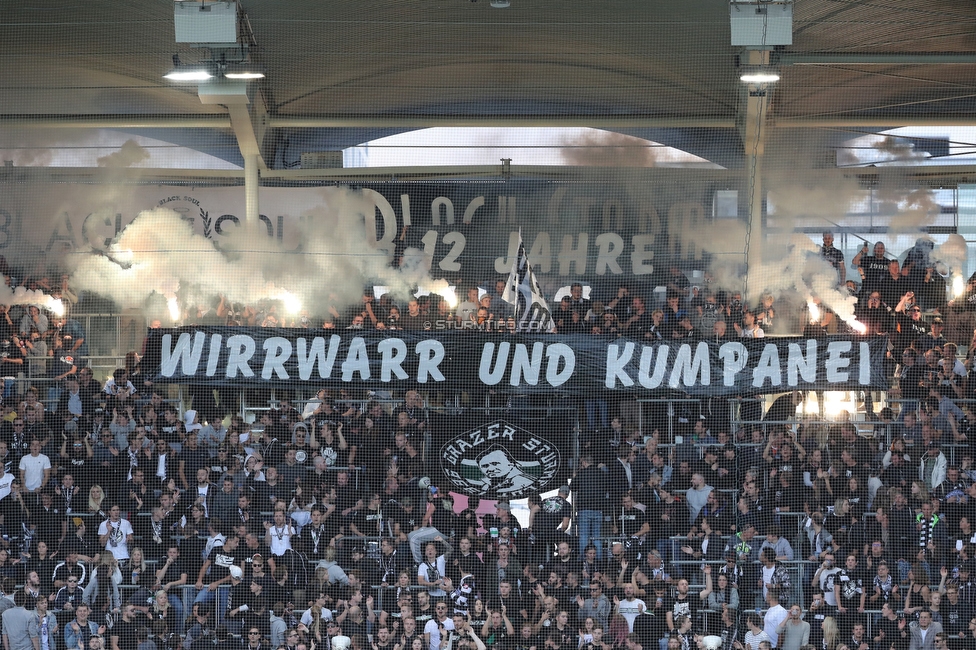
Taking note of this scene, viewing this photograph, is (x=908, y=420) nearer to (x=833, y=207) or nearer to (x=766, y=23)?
(x=833, y=207)

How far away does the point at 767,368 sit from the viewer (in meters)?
11.7

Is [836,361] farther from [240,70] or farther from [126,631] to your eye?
[126,631]

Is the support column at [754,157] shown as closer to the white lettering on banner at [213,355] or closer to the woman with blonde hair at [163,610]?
the white lettering on banner at [213,355]

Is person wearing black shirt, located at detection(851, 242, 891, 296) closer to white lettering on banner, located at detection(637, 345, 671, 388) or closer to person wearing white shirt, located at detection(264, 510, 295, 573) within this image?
white lettering on banner, located at detection(637, 345, 671, 388)

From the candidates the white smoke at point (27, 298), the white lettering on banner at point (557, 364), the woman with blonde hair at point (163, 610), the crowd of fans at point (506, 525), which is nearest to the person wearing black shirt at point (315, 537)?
the crowd of fans at point (506, 525)

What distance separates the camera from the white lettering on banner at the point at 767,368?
38.3 ft

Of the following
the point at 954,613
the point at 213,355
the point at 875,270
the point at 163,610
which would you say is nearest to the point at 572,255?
the point at 875,270

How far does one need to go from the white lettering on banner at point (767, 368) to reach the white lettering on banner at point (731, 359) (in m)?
0.13

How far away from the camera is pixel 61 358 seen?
12.6 m

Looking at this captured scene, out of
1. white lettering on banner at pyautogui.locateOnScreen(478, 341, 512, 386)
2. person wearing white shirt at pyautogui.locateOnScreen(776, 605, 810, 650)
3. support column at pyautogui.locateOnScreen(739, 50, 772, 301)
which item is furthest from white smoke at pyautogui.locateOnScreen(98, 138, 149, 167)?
person wearing white shirt at pyautogui.locateOnScreen(776, 605, 810, 650)

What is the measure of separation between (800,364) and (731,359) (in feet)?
2.02

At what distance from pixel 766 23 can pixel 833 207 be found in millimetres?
2565

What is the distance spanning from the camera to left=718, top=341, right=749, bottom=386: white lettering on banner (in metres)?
11.7

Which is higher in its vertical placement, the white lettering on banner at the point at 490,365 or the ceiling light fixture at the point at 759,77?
the ceiling light fixture at the point at 759,77
